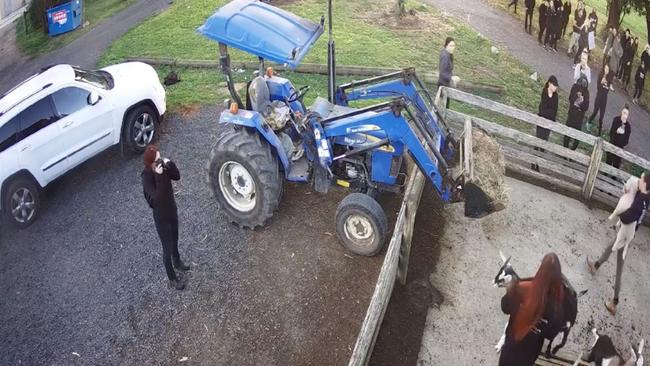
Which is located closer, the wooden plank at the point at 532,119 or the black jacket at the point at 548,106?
the wooden plank at the point at 532,119

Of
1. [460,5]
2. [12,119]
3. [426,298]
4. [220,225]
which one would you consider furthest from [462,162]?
[460,5]

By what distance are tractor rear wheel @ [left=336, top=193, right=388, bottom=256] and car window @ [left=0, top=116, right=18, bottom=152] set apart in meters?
4.93

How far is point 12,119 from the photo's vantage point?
8203 mm

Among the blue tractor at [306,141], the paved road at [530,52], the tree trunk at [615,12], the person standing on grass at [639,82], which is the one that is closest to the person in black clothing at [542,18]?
the paved road at [530,52]

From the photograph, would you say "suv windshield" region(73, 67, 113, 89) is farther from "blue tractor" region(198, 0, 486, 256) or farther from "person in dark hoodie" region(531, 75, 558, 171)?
"person in dark hoodie" region(531, 75, 558, 171)

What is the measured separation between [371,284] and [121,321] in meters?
3.03

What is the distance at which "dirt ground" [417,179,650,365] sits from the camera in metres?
6.54

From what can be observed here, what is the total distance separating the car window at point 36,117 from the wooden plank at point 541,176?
24.1 ft

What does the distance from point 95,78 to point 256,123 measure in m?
3.96

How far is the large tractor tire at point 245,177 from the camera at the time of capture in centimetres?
726

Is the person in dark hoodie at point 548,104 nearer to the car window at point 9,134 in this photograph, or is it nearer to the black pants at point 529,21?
the black pants at point 529,21

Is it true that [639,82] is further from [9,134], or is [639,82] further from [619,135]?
[9,134]

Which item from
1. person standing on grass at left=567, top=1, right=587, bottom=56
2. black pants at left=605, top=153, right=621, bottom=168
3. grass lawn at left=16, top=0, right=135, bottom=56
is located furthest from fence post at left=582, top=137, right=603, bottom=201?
grass lawn at left=16, top=0, right=135, bottom=56

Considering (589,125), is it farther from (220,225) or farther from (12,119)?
(12,119)
